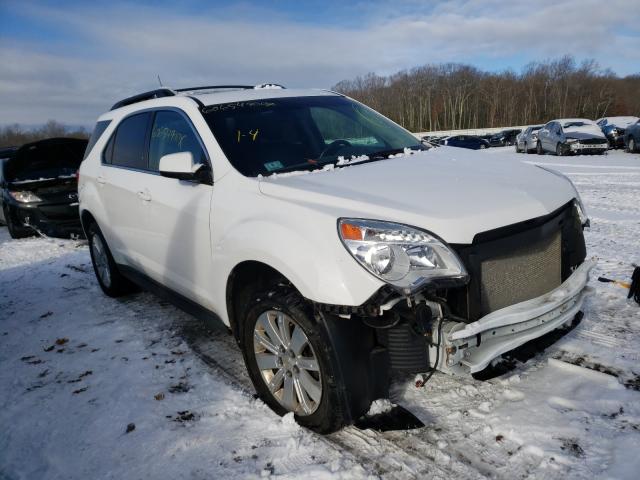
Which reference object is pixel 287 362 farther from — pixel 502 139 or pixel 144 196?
pixel 502 139

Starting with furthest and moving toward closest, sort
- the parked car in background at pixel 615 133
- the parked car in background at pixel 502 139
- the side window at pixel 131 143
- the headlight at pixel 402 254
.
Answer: the parked car in background at pixel 502 139, the parked car in background at pixel 615 133, the side window at pixel 131 143, the headlight at pixel 402 254

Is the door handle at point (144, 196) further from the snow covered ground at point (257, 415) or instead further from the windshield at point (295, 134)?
the snow covered ground at point (257, 415)

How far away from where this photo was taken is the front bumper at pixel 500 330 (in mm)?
2268

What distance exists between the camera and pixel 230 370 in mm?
3486

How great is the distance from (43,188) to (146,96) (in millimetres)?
5534

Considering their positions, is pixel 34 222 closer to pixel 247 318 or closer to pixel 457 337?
pixel 247 318

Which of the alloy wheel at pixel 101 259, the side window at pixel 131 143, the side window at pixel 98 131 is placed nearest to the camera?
the side window at pixel 131 143

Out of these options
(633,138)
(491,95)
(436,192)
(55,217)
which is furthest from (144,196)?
(491,95)

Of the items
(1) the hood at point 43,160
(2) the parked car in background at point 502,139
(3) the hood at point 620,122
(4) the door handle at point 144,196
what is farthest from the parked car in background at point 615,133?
(4) the door handle at point 144,196

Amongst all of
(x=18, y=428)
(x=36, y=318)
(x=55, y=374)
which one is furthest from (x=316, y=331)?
(x=36, y=318)

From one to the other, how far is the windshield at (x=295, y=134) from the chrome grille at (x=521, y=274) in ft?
4.14

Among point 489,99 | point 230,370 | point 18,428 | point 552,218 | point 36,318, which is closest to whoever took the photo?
point 552,218

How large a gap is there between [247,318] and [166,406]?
829 mm

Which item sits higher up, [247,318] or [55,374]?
[247,318]
